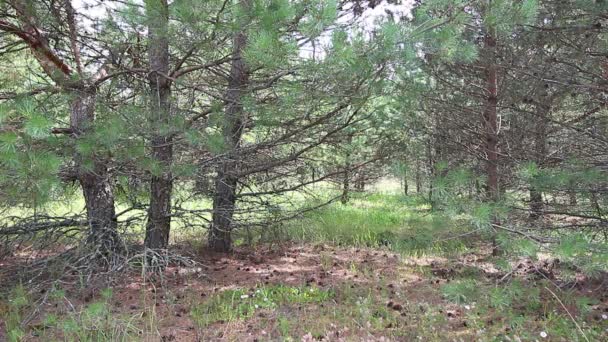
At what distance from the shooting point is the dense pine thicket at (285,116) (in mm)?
3057

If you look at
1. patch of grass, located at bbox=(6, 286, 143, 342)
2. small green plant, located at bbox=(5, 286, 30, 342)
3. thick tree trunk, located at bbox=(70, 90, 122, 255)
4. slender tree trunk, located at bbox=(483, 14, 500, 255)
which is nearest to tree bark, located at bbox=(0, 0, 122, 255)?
thick tree trunk, located at bbox=(70, 90, 122, 255)

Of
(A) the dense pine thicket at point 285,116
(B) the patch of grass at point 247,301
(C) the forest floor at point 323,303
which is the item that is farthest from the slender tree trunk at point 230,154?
(B) the patch of grass at point 247,301

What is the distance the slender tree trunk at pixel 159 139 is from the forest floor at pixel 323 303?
531 mm

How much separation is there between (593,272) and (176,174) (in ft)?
11.1

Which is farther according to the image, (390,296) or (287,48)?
(390,296)

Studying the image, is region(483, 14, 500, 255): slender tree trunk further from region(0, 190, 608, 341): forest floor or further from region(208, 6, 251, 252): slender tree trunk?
region(208, 6, 251, 252): slender tree trunk

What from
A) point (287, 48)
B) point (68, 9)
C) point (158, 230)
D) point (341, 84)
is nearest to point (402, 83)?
point (341, 84)

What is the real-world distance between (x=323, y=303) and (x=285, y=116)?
1.84 meters

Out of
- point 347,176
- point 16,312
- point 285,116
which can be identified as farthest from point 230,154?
point 16,312

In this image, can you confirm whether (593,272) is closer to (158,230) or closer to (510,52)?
(510,52)

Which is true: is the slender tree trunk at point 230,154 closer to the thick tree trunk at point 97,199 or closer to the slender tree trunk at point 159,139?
the slender tree trunk at point 159,139

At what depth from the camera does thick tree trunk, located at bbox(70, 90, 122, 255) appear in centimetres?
432

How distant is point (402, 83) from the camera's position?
5.18 metres

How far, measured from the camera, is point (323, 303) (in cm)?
420
